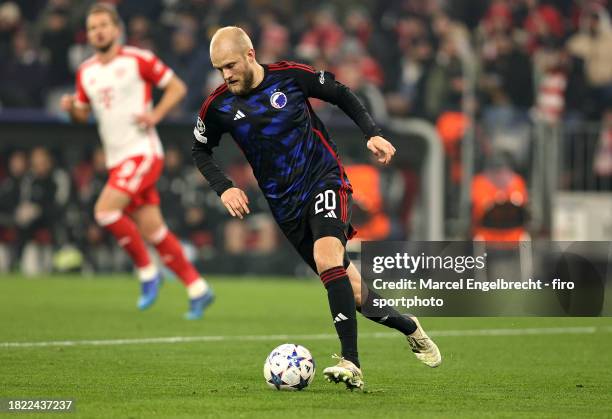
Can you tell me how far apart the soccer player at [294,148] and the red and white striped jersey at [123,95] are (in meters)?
4.80

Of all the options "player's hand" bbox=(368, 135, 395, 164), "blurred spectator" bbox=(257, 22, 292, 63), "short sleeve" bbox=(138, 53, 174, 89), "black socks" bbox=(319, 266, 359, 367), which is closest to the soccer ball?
"black socks" bbox=(319, 266, 359, 367)

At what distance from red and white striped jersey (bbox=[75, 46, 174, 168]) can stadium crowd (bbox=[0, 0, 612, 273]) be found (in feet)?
20.4

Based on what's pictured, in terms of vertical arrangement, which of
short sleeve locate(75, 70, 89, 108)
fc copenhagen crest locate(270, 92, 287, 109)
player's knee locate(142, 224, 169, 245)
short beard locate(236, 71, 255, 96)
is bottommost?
player's knee locate(142, 224, 169, 245)

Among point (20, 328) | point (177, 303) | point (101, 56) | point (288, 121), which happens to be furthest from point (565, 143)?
point (288, 121)

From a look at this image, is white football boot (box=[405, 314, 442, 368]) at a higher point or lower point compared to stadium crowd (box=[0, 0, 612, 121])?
lower

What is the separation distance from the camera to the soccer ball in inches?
279

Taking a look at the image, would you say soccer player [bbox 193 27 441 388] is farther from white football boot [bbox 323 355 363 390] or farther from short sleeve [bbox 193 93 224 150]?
white football boot [bbox 323 355 363 390]

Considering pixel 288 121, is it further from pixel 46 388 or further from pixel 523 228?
pixel 523 228

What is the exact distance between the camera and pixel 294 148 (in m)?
7.57

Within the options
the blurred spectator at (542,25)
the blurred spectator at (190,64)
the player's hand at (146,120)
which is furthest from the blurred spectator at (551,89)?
the player's hand at (146,120)

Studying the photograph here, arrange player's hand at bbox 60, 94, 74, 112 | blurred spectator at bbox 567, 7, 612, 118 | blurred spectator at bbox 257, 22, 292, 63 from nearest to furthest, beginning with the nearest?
player's hand at bbox 60, 94, 74, 112 < blurred spectator at bbox 257, 22, 292, 63 < blurred spectator at bbox 567, 7, 612, 118

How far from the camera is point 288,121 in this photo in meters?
7.59

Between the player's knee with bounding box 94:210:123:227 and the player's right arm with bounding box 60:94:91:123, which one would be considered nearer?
the player's right arm with bounding box 60:94:91:123

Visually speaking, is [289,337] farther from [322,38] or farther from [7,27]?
[322,38]
